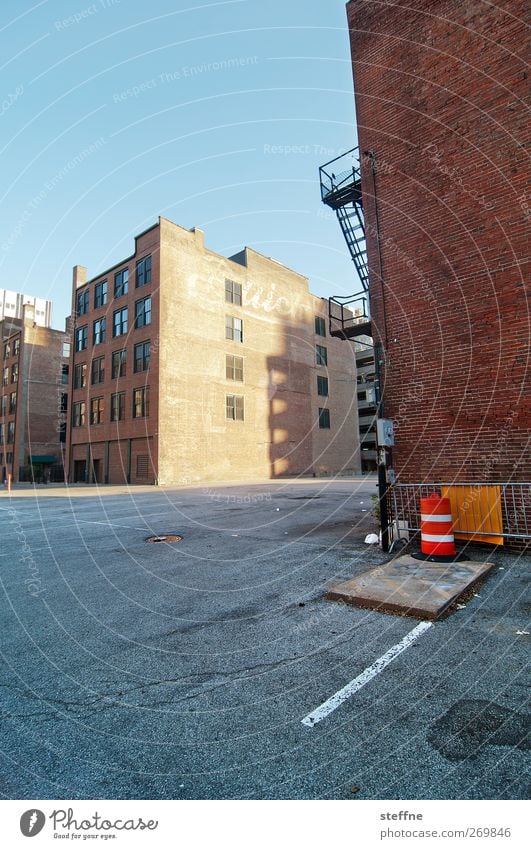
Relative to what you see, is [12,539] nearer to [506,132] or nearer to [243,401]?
[506,132]

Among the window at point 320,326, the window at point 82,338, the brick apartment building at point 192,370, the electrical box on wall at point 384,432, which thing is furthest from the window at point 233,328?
the electrical box on wall at point 384,432

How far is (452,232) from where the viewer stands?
8266 mm

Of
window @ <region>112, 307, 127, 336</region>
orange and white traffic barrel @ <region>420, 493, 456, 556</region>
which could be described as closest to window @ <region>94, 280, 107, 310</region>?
window @ <region>112, 307, 127, 336</region>

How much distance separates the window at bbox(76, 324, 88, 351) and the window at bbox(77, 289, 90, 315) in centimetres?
148

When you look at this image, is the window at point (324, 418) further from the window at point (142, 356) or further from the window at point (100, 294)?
the window at point (100, 294)

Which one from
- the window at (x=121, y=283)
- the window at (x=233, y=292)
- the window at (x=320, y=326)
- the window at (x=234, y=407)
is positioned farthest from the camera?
the window at (x=320, y=326)

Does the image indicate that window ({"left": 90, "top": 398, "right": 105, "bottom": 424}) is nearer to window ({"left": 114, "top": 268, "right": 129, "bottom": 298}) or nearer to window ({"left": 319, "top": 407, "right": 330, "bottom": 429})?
window ({"left": 114, "top": 268, "right": 129, "bottom": 298})

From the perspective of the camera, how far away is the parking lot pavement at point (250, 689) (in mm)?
2143

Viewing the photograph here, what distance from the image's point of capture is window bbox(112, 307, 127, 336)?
33156 millimetres

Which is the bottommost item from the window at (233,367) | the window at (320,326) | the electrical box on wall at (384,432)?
the electrical box on wall at (384,432)

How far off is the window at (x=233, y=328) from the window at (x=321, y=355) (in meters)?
11.1

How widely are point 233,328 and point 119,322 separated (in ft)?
30.2
